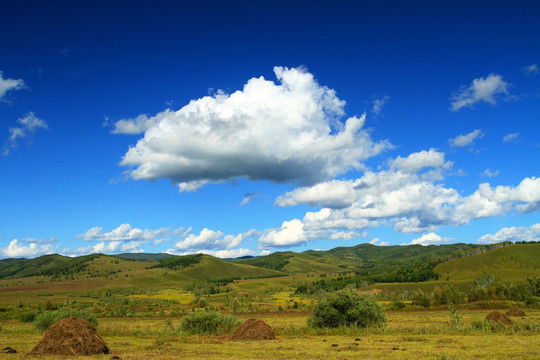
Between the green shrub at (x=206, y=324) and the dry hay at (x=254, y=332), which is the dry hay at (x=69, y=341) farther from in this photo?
the green shrub at (x=206, y=324)

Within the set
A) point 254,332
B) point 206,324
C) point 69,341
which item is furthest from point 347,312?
point 69,341

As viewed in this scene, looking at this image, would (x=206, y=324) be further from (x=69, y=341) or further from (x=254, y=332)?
(x=69, y=341)

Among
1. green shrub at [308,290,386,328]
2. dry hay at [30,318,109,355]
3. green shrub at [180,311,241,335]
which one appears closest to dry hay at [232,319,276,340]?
green shrub at [180,311,241,335]

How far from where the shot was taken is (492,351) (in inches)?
1116

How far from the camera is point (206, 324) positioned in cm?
5012

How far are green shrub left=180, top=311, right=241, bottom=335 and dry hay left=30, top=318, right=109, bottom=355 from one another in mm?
19369

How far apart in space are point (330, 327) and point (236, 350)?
73.4 feet

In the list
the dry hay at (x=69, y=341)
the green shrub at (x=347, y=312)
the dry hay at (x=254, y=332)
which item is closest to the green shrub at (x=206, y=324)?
the dry hay at (x=254, y=332)

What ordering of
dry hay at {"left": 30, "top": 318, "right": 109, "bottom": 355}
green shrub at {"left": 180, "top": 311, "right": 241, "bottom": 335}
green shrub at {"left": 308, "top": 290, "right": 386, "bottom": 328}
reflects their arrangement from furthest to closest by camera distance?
green shrub at {"left": 308, "top": 290, "right": 386, "bottom": 328} < green shrub at {"left": 180, "top": 311, "right": 241, "bottom": 335} < dry hay at {"left": 30, "top": 318, "right": 109, "bottom": 355}

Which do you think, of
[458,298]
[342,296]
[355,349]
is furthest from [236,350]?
[458,298]

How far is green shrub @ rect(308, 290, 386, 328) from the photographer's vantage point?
50344mm

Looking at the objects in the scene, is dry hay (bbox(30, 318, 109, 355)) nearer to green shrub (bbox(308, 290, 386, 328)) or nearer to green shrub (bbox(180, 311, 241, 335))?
green shrub (bbox(180, 311, 241, 335))

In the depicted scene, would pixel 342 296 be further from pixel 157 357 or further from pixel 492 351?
pixel 157 357

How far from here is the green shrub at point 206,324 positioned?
49656 millimetres
